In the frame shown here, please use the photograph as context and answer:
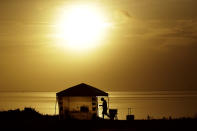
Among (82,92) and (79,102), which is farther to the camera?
(79,102)

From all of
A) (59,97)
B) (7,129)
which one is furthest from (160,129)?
(59,97)

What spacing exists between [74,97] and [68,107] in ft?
2.86

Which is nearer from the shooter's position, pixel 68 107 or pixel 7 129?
pixel 7 129

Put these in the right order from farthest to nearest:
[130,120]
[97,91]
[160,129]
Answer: [97,91] → [130,120] → [160,129]

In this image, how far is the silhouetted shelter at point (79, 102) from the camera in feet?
99.1

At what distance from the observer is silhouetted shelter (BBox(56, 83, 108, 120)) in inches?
1190

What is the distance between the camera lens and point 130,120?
93.6 feet

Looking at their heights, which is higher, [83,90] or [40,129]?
[83,90]

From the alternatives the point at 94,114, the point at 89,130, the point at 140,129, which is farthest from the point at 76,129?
the point at 94,114

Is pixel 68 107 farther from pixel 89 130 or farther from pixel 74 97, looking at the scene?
pixel 89 130

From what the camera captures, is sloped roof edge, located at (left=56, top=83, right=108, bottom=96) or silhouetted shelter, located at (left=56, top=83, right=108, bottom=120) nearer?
sloped roof edge, located at (left=56, top=83, right=108, bottom=96)

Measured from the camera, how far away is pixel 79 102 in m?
32.0

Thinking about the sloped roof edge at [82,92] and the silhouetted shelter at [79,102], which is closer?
the sloped roof edge at [82,92]

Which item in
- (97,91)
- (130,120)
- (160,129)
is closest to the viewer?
(160,129)
